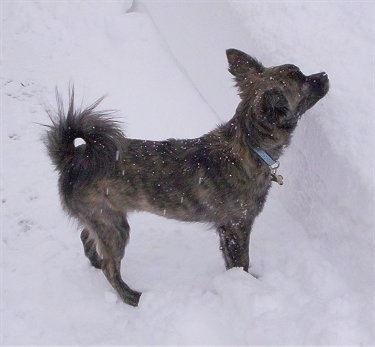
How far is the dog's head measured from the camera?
9.91 ft

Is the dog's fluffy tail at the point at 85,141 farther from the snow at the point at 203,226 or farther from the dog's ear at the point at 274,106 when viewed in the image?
the snow at the point at 203,226

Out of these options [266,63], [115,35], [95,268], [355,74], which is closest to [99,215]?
[95,268]

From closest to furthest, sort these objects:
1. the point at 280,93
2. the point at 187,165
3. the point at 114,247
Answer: the point at 280,93 → the point at 187,165 → the point at 114,247

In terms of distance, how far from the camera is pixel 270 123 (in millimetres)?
3100

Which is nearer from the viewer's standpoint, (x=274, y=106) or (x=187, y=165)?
(x=274, y=106)

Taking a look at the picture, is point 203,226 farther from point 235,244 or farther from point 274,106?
point 274,106

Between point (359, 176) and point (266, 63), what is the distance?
1.34 metres

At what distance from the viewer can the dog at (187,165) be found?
123 inches

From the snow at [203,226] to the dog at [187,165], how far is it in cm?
34

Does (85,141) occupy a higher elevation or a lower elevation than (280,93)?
lower

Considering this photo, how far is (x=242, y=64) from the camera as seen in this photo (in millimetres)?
3412

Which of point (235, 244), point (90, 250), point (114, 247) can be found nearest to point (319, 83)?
point (235, 244)

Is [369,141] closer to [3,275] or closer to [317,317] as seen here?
[317,317]

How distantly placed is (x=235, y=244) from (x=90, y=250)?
1145 mm
